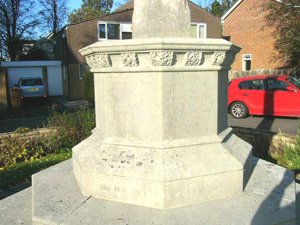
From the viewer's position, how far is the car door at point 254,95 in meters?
12.5

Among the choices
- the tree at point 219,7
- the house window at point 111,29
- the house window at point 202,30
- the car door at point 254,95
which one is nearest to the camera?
the car door at point 254,95

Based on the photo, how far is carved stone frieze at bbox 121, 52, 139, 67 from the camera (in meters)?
3.08

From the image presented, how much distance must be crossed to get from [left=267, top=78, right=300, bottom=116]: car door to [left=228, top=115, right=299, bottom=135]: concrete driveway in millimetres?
303

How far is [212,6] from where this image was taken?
46375 mm

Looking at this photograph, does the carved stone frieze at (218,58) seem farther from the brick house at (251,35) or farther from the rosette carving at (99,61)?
the brick house at (251,35)

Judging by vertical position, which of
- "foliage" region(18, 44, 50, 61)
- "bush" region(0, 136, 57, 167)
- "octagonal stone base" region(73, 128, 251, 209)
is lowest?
"bush" region(0, 136, 57, 167)

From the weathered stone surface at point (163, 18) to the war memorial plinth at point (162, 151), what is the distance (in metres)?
0.01

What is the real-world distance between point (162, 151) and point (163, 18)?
1.35 metres

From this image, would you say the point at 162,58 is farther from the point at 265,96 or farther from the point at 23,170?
the point at 265,96

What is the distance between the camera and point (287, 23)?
709 inches

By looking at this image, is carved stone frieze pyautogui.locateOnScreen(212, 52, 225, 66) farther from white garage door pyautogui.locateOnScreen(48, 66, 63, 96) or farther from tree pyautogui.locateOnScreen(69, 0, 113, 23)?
tree pyautogui.locateOnScreen(69, 0, 113, 23)

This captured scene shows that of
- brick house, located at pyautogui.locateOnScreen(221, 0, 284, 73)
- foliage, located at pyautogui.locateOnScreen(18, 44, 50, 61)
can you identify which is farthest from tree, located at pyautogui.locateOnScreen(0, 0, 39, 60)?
brick house, located at pyautogui.locateOnScreen(221, 0, 284, 73)

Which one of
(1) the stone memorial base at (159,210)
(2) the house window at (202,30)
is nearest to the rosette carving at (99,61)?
(1) the stone memorial base at (159,210)

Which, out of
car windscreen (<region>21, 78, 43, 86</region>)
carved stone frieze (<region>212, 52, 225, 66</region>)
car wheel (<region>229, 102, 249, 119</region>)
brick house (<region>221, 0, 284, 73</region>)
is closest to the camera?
carved stone frieze (<region>212, 52, 225, 66</region>)
